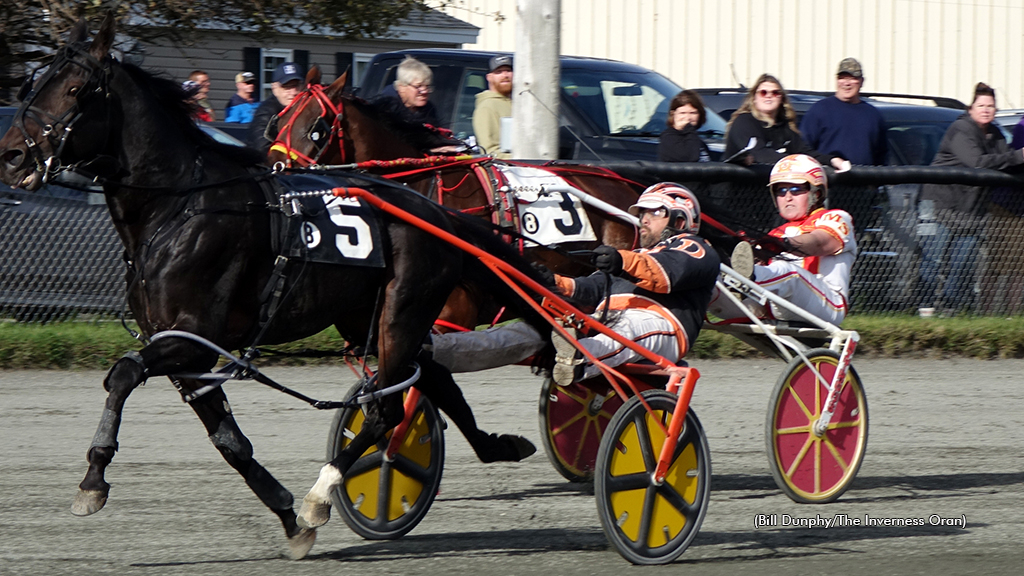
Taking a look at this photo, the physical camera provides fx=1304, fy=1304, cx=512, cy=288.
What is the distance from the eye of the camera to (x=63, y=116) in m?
4.09

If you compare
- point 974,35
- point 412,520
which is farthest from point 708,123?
point 974,35

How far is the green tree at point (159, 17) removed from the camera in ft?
41.4

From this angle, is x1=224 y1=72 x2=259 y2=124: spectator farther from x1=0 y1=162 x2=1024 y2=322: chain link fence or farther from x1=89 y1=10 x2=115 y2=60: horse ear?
x1=89 y1=10 x2=115 y2=60: horse ear

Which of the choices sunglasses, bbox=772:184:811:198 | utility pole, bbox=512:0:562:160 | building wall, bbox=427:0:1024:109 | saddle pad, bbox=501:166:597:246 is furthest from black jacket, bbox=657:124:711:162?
building wall, bbox=427:0:1024:109

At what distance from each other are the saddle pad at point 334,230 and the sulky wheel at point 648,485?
40.1 inches

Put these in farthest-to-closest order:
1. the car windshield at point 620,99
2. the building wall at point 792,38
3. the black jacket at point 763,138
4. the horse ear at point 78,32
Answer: the building wall at point 792,38 < the car windshield at point 620,99 < the black jacket at point 763,138 < the horse ear at point 78,32

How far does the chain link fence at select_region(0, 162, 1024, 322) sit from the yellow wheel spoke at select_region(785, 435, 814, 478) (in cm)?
297

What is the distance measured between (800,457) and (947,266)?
4448 mm

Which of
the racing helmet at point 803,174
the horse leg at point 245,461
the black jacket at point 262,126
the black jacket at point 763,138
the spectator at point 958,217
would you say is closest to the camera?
the horse leg at point 245,461

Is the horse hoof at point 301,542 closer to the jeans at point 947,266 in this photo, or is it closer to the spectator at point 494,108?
the spectator at point 494,108

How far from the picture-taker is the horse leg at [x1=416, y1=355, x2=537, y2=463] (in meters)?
5.01

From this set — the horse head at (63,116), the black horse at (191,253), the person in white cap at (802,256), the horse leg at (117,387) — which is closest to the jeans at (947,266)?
the person in white cap at (802,256)

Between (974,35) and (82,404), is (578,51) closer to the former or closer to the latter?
(974,35)

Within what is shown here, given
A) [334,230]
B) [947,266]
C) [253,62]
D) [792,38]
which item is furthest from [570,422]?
[792,38]
